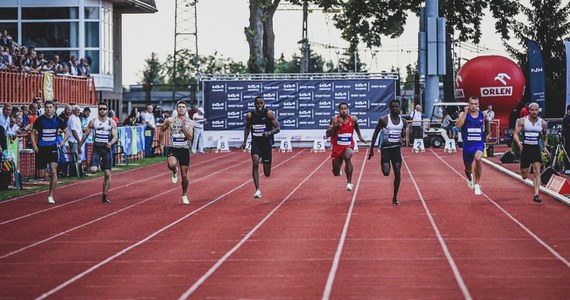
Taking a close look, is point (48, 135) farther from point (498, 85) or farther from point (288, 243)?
point (498, 85)

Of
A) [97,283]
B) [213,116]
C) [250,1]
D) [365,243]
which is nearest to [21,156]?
[365,243]

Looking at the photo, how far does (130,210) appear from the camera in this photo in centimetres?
2153

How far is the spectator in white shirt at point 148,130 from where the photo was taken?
4447 cm

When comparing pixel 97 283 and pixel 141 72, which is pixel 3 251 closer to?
pixel 97 283

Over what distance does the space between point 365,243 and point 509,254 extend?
2087 mm

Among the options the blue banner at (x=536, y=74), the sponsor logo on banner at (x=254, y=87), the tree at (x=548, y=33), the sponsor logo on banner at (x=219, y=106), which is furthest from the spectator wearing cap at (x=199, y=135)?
the tree at (x=548, y=33)

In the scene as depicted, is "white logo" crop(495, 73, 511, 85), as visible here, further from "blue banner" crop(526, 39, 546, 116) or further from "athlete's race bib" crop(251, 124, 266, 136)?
"athlete's race bib" crop(251, 124, 266, 136)

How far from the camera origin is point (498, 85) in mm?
54188

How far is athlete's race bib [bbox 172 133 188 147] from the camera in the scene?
22.5 m

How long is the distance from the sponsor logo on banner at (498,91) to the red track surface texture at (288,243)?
89.3 ft

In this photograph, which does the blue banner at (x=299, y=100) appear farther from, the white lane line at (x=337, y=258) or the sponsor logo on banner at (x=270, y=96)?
the white lane line at (x=337, y=258)

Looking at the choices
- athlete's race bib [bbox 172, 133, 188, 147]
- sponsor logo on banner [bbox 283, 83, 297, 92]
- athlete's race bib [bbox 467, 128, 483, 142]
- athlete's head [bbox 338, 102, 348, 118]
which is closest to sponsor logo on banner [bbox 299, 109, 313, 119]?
sponsor logo on banner [bbox 283, 83, 297, 92]

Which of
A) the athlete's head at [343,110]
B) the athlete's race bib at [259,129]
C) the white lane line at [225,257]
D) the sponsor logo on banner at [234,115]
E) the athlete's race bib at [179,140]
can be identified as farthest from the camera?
the sponsor logo on banner at [234,115]

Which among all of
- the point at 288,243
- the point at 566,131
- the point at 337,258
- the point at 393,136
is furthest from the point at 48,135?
the point at 566,131
